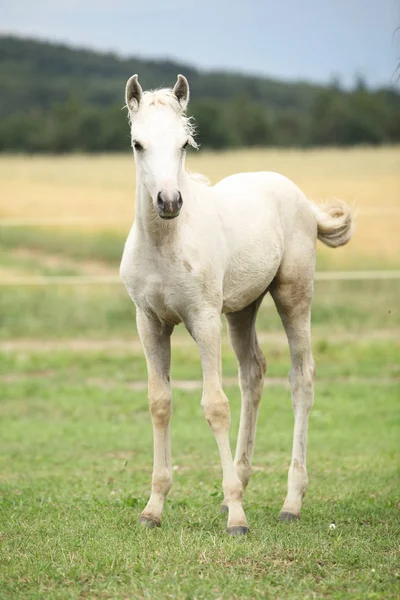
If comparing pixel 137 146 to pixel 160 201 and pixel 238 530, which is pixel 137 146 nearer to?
pixel 160 201

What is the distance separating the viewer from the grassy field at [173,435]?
485 centimetres

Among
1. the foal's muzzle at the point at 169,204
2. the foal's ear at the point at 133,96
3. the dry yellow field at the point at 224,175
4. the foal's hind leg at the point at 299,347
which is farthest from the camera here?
the dry yellow field at the point at 224,175

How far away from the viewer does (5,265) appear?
17.6m

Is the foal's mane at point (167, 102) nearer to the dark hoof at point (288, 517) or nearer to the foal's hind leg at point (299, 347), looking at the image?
the foal's hind leg at point (299, 347)

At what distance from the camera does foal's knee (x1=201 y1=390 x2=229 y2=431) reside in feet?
18.6

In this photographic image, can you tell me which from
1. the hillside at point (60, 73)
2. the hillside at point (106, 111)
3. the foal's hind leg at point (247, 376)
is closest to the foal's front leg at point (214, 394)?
the foal's hind leg at point (247, 376)

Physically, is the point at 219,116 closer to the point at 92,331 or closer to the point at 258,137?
the point at 258,137

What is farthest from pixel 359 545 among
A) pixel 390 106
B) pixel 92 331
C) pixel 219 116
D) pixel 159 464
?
pixel 390 106

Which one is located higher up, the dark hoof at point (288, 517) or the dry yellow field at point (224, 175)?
the dark hoof at point (288, 517)

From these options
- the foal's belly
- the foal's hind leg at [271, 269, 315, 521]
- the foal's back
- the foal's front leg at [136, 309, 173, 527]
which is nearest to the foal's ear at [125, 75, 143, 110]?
the foal's back

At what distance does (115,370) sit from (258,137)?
1174 inches

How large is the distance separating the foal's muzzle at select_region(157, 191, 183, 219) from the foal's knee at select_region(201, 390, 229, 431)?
3.67ft

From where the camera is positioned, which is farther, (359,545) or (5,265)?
(5,265)

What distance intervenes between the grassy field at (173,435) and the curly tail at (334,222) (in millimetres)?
1817
